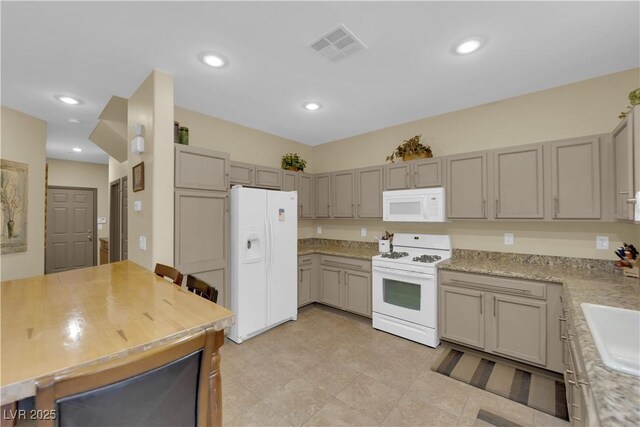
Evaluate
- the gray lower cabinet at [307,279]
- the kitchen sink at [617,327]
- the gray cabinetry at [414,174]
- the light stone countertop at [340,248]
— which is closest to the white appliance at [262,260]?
the gray lower cabinet at [307,279]

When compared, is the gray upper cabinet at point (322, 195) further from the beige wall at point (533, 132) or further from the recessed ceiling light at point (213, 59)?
the recessed ceiling light at point (213, 59)

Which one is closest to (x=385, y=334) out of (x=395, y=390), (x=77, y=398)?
(x=395, y=390)

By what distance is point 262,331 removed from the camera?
10.2 ft

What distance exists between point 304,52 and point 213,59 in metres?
0.76

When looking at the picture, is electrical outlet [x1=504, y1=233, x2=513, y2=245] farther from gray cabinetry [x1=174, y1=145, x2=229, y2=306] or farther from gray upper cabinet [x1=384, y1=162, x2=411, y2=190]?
gray cabinetry [x1=174, y1=145, x2=229, y2=306]

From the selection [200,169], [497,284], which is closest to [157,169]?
[200,169]

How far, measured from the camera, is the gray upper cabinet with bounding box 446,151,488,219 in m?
2.78

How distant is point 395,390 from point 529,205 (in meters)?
2.08

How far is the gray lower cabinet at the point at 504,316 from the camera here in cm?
219

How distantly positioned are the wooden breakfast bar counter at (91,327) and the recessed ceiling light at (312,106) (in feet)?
7.79

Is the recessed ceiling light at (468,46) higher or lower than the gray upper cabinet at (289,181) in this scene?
higher

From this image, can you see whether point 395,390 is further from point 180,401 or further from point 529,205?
point 529,205

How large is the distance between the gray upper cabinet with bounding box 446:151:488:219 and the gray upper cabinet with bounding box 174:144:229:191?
2.47m

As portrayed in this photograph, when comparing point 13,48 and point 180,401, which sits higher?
point 13,48
